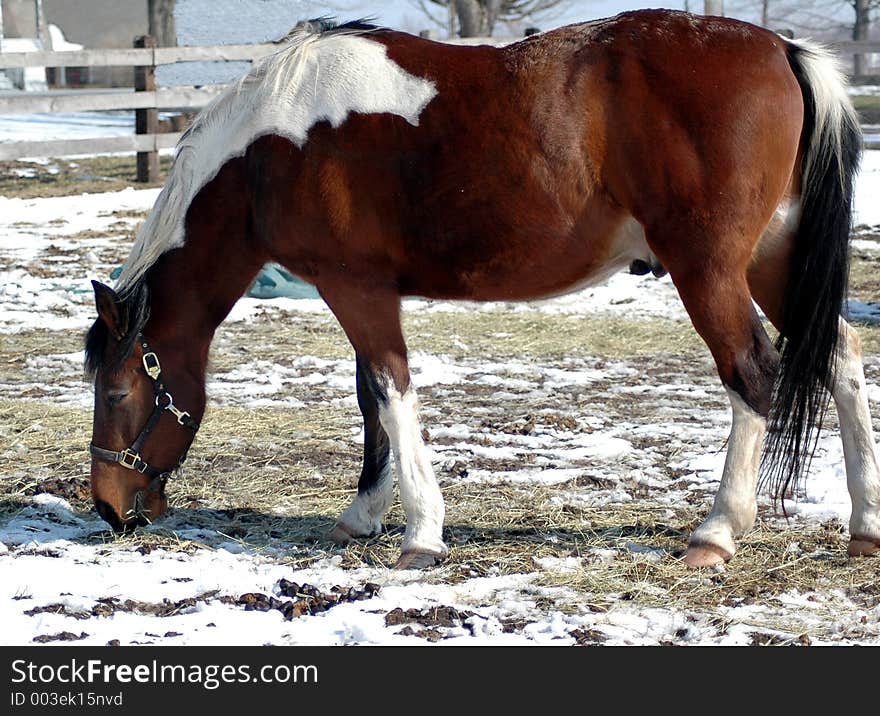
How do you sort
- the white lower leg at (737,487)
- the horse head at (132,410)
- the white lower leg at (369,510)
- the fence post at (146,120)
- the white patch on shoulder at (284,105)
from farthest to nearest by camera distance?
the fence post at (146,120)
the white lower leg at (369,510)
the horse head at (132,410)
the white patch on shoulder at (284,105)
the white lower leg at (737,487)

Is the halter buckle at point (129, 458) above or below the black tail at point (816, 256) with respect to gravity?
below

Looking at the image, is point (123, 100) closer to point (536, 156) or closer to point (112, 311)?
point (112, 311)

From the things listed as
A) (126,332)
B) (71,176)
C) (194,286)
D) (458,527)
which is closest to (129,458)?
(126,332)

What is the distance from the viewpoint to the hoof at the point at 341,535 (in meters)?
4.19

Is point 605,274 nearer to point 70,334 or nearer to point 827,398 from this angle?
point 827,398

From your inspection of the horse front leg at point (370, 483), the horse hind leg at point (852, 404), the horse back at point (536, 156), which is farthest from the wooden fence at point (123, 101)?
the horse hind leg at point (852, 404)

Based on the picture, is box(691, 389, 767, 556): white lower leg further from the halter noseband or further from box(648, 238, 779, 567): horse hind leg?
the halter noseband

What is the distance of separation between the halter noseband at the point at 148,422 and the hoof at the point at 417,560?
3.09 feet

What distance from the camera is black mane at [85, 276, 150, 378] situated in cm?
408

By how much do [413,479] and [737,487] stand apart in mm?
1070

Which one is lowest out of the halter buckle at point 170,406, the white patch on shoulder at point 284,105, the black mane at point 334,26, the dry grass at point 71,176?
the dry grass at point 71,176

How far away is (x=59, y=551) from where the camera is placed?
404cm

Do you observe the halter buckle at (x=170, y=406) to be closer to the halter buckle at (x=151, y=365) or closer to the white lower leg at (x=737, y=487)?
the halter buckle at (x=151, y=365)
